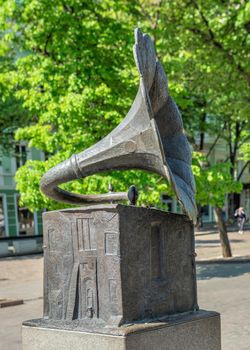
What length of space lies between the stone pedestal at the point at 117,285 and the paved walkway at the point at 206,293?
3366 millimetres

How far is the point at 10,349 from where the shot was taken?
852cm

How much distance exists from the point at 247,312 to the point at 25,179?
241 inches

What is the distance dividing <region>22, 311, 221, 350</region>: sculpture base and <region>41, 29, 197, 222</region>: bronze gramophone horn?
996mm

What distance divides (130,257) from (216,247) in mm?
20712

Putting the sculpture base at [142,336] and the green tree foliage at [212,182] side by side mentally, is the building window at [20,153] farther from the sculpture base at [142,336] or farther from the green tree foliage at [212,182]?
the sculpture base at [142,336]

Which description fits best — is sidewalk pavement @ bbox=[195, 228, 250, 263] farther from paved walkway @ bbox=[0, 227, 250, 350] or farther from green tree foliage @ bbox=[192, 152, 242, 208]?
green tree foliage @ bbox=[192, 152, 242, 208]

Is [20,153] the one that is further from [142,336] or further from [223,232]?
Result: [142,336]

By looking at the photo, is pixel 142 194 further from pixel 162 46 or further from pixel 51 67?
pixel 162 46

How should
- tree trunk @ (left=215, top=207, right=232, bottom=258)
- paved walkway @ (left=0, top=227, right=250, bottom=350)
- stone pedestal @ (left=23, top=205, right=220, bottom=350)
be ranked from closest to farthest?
stone pedestal @ (left=23, top=205, right=220, bottom=350), paved walkway @ (left=0, top=227, right=250, bottom=350), tree trunk @ (left=215, top=207, right=232, bottom=258)

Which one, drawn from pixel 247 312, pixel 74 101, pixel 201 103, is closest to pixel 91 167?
pixel 247 312

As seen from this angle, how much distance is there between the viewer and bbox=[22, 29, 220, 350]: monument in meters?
4.68

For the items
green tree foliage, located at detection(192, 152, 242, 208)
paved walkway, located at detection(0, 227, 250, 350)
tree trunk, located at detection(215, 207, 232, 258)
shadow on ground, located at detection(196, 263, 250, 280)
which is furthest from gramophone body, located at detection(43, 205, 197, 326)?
tree trunk, located at detection(215, 207, 232, 258)

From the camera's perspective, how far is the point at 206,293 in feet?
42.4

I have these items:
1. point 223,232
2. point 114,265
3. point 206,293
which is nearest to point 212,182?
point 206,293
